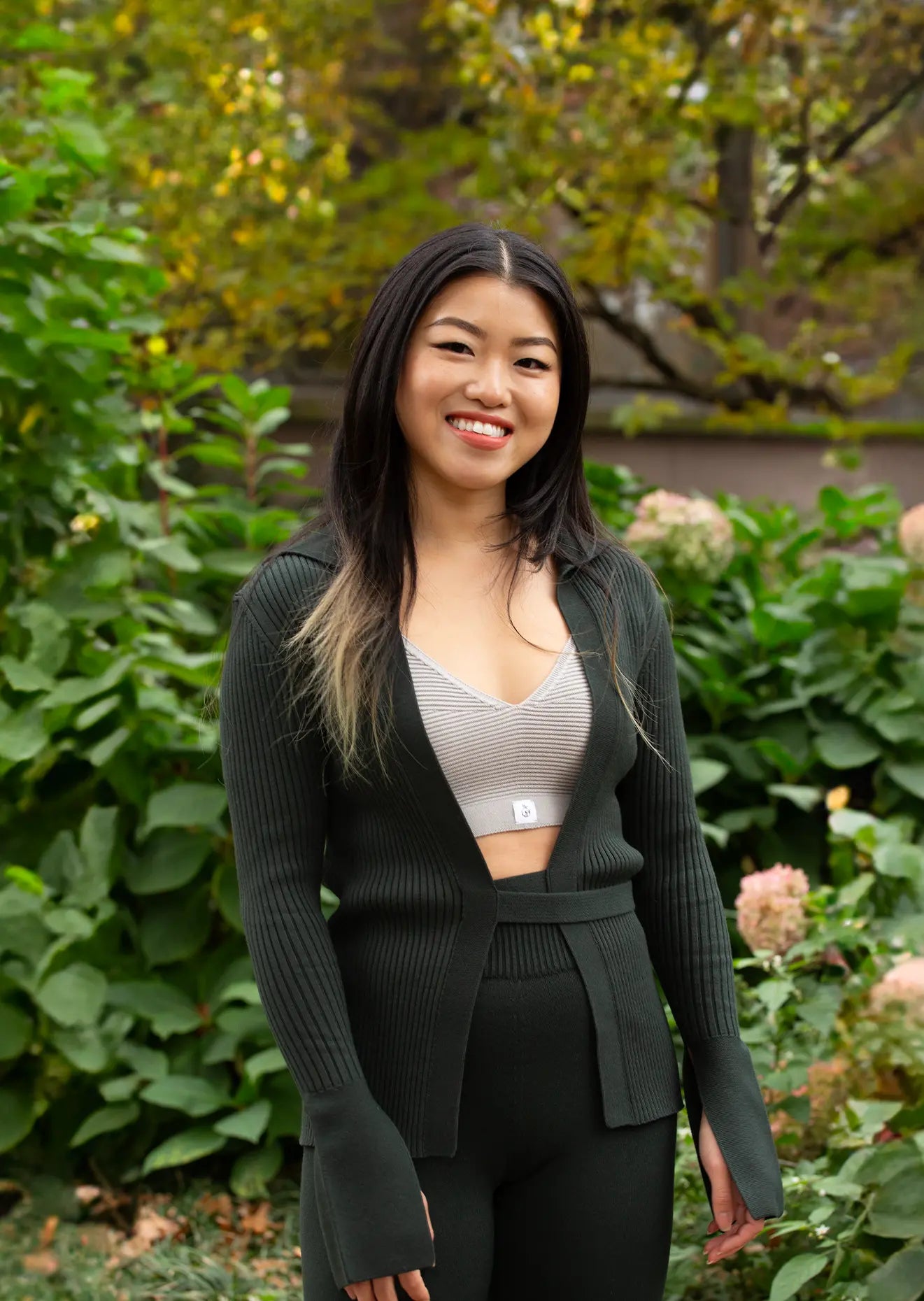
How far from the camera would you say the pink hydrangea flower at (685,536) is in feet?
10.6

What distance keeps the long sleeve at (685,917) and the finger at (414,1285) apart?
347 millimetres

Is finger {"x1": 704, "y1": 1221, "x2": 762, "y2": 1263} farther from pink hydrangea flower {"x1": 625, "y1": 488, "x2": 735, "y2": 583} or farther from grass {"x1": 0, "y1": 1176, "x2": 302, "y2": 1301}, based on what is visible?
pink hydrangea flower {"x1": 625, "y1": 488, "x2": 735, "y2": 583}

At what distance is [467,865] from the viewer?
4.39 ft

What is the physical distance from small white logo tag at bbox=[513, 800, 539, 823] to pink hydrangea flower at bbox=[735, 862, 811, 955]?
1094mm

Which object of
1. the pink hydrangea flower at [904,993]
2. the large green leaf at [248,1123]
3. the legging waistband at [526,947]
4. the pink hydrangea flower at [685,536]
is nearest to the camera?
the legging waistband at [526,947]

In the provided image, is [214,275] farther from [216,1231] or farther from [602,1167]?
[602,1167]

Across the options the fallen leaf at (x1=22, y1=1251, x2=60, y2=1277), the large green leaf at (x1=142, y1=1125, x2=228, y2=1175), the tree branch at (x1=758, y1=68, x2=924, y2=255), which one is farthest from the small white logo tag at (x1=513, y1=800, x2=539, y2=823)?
the tree branch at (x1=758, y1=68, x2=924, y2=255)

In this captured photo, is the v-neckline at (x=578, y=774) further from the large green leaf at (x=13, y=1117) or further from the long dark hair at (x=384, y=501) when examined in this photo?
the large green leaf at (x=13, y=1117)

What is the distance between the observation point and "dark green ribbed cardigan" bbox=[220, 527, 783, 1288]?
128 cm

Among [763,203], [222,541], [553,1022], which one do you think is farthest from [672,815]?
[763,203]

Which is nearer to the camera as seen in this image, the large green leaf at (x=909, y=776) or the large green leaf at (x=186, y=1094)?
the large green leaf at (x=186, y=1094)

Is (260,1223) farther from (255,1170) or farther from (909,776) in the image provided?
(909,776)

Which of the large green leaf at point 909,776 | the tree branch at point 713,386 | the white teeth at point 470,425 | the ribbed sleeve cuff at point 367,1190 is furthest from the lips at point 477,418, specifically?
the tree branch at point 713,386

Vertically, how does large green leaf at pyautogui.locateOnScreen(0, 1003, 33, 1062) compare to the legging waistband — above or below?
below
